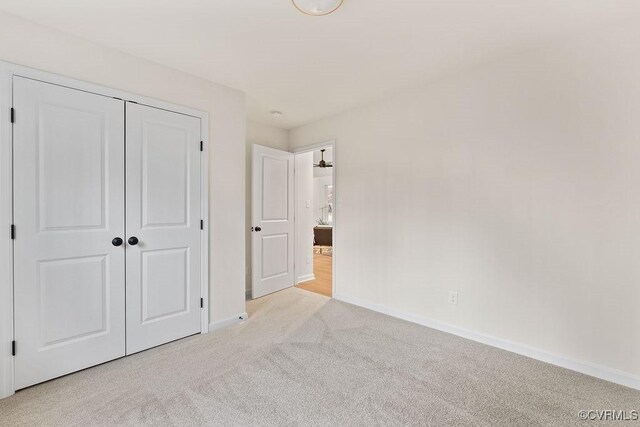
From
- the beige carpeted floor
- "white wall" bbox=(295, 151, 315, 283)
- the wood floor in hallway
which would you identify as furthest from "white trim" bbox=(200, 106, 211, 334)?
"white wall" bbox=(295, 151, 315, 283)

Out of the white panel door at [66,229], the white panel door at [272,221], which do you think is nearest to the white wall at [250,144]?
the white panel door at [272,221]

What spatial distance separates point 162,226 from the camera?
2.50 m

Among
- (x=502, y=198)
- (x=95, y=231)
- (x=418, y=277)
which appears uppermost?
(x=502, y=198)

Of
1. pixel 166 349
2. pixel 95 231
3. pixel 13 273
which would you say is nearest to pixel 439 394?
pixel 166 349

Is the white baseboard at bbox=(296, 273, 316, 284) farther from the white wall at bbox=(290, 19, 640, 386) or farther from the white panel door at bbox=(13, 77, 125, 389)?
the white panel door at bbox=(13, 77, 125, 389)

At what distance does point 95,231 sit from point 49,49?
1303 mm

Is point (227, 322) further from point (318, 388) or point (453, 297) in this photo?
point (453, 297)

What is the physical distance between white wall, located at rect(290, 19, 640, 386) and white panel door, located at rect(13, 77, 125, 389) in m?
2.56

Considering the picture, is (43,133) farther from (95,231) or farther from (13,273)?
(13,273)

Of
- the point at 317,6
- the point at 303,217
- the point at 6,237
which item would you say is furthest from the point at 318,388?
the point at 303,217

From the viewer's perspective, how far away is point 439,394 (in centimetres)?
184

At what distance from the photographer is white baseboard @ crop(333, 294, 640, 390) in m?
1.94

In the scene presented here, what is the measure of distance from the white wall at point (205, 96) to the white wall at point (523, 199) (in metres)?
1.58

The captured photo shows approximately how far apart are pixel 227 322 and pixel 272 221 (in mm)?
1540
